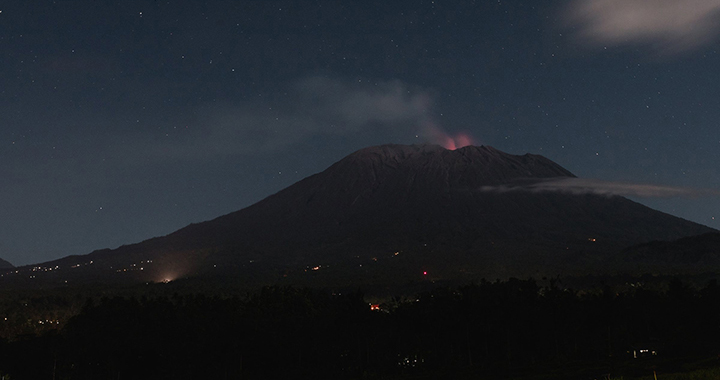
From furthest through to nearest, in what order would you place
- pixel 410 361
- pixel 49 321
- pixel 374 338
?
A: pixel 49 321 < pixel 410 361 < pixel 374 338

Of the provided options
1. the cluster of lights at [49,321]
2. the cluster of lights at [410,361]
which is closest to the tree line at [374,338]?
the cluster of lights at [410,361]

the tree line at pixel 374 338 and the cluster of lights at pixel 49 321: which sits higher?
the cluster of lights at pixel 49 321

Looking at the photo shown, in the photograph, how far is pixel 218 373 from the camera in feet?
241

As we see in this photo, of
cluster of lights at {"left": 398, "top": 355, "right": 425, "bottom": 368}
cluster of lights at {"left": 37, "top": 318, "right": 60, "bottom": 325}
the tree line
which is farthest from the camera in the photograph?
cluster of lights at {"left": 37, "top": 318, "right": 60, "bottom": 325}

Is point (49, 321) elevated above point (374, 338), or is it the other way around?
point (49, 321)

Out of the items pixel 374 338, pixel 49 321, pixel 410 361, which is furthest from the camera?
pixel 49 321

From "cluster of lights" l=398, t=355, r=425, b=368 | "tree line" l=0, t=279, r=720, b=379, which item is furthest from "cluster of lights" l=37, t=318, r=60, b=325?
"cluster of lights" l=398, t=355, r=425, b=368

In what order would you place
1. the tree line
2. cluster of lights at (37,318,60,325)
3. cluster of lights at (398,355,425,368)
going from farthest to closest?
cluster of lights at (37,318,60,325)
cluster of lights at (398,355,425,368)
the tree line

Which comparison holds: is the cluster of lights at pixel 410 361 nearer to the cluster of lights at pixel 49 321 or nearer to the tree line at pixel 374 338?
the tree line at pixel 374 338

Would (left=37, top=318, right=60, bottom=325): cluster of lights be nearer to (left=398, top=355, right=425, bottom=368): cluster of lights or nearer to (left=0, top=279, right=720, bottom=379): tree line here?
(left=0, top=279, right=720, bottom=379): tree line

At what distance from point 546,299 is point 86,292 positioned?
128494 mm

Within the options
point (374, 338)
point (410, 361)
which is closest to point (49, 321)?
point (374, 338)

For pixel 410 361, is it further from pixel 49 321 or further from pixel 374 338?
pixel 49 321

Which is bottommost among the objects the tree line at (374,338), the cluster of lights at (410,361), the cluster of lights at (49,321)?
the cluster of lights at (410,361)
